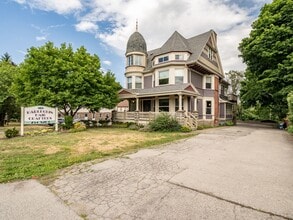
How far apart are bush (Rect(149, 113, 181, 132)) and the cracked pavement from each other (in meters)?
8.41

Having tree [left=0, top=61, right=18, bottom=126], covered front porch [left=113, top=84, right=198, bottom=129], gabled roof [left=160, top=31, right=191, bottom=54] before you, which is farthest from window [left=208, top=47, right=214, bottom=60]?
tree [left=0, top=61, right=18, bottom=126]

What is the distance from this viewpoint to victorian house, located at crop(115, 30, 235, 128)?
19078mm

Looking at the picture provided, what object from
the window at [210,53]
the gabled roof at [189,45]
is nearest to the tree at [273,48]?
the window at [210,53]

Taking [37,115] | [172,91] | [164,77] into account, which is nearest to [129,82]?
[164,77]

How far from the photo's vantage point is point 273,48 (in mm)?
18047

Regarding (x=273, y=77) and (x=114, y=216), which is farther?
(x=273, y=77)

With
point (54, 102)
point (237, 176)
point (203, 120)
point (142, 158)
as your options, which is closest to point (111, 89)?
point (54, 102)

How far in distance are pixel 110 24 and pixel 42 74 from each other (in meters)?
9.53

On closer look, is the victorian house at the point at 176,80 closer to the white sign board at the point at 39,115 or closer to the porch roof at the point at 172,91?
the porch roof at the point at 172,91

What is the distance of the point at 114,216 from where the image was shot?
2936mm

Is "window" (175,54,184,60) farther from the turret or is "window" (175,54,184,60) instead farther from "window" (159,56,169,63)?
the turret

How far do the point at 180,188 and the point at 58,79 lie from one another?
1507 cm

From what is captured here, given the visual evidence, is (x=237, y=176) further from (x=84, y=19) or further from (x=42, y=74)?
(x=84, y=19)

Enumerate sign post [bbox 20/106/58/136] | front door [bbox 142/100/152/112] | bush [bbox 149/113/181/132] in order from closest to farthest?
sign post [bbox 20/106/58/136]
bush [bbox 149/113/181/132]
front door [bbox 142/100/152/112]
